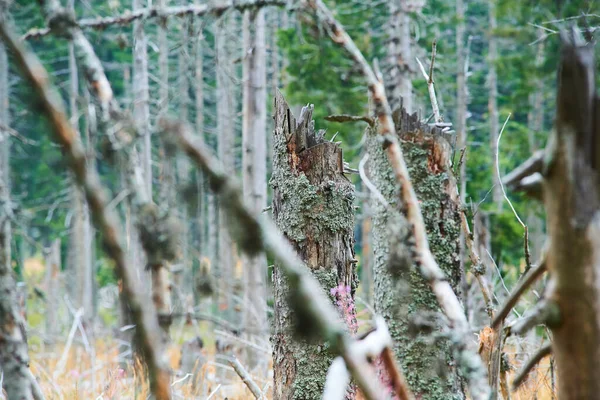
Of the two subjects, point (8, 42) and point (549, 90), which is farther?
point (549, 90)

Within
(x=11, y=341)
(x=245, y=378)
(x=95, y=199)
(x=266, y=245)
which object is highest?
(x=95, y=199)

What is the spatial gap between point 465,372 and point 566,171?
0.73 meters

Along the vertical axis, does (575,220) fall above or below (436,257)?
above

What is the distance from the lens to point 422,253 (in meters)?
1.64

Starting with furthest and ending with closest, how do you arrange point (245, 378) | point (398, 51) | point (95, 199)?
point (398, 51) < point (245, 378) < point (95, 199)

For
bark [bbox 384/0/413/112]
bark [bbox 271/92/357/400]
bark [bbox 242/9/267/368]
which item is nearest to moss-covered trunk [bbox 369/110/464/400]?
bark [bbox 271/92/357/400]

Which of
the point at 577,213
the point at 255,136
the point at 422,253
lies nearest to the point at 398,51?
the point at 255,136

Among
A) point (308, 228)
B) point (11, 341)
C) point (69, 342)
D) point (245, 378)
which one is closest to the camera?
point (11, 341)

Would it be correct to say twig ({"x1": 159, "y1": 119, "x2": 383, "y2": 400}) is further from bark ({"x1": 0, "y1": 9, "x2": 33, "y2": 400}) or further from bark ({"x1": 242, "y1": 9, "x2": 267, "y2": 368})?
bark ({"x1": 242, "y1": 9, "x2": 267, "y2": 368})

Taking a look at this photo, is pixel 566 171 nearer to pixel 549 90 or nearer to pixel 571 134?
pixel 571 134

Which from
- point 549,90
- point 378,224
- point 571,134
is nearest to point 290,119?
point 378,224

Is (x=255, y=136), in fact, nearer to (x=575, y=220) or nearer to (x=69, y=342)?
(x=69, y=342)

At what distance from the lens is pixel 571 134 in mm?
1107

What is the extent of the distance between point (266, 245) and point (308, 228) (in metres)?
2.37
